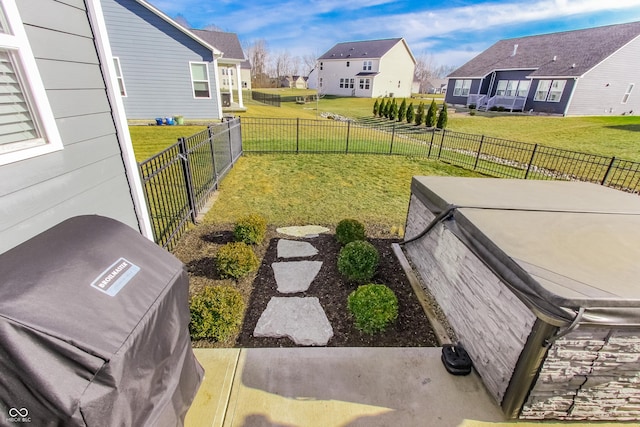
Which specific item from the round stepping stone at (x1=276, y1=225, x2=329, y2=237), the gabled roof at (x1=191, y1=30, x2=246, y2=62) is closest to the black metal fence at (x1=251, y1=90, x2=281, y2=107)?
the gabled roof at (x1=191, y1=30, x2=246, y2=62)

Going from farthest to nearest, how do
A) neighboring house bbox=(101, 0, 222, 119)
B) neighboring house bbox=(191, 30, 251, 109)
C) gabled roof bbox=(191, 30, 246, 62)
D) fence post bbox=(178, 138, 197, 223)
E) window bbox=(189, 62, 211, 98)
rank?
gabled roof bbox=(191, 30, 246, 62)
neighboring house bbox=(191, 30, 251, 109)
window bbox=(189, 62, 211, 98)
neighboring house bbox=(101, 0, 222, 119)
fence post bbox=(178, 138, 197, 223)

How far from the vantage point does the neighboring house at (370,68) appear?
4031cm

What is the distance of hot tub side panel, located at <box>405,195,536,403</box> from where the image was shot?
84.4 inches

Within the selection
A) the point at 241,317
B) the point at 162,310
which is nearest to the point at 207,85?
the point at 241,317

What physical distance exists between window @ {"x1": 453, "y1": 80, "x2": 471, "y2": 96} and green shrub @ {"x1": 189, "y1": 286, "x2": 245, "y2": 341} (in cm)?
3569

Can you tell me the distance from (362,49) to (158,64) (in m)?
36.7

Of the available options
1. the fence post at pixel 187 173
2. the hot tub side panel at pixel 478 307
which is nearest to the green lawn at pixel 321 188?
the fence post at pixel 187 173

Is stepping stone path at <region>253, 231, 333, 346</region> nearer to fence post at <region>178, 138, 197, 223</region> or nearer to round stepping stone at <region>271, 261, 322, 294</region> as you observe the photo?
round stepping stone at <region>271, 261, 322, 294</region>

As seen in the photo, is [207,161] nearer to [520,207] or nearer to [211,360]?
[211,360]

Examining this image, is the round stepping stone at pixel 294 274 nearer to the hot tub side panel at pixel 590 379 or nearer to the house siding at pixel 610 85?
the hot tub side panel at pixel 590 379

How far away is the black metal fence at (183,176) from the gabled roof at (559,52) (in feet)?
91.1

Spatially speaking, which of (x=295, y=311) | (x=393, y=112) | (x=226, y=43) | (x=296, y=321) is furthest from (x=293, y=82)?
(x=296, y=321)

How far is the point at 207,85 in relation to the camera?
14367 mm

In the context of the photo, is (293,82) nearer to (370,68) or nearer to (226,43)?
(370,68)
